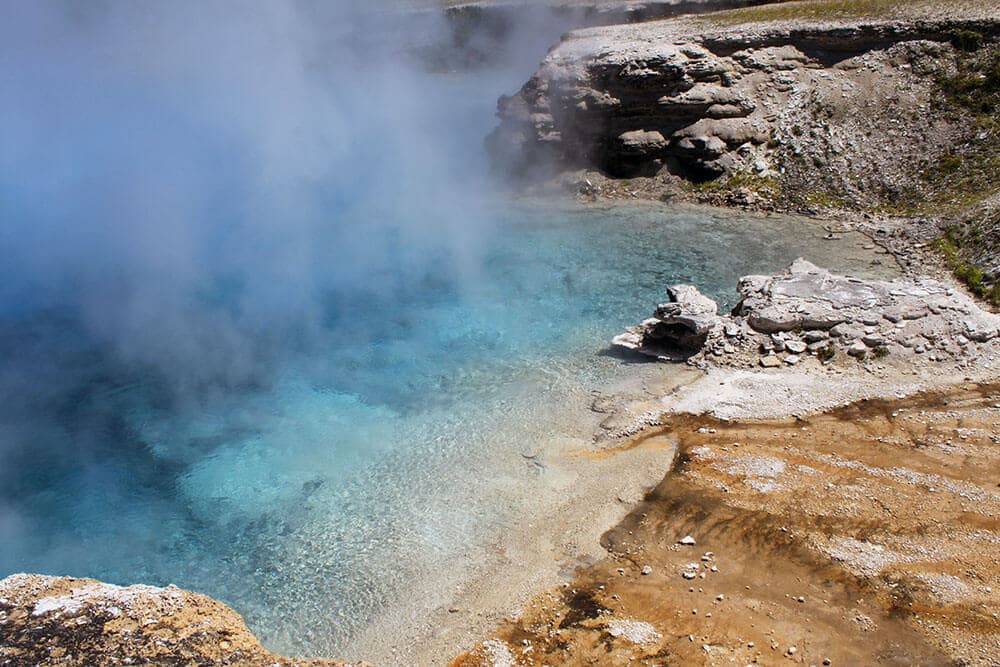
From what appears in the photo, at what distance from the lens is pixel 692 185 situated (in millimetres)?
22297

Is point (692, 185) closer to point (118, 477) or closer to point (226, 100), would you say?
point (226, 100)

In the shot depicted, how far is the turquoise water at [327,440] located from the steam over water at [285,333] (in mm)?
44

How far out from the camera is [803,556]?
886 centimetres

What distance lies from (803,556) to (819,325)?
570 centimetres

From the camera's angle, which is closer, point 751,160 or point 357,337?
point 357,337

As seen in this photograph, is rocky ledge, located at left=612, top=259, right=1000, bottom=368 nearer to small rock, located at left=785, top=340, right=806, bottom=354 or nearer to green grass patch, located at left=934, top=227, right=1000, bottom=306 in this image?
small rock, located at left=785, top=340, right=806, bottom=354

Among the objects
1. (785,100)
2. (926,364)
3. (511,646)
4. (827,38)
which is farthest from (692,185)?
(511,646)

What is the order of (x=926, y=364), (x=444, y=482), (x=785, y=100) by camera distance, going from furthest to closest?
(x=785, y=100) → (x=926, y=364) → (x=444, y=482)

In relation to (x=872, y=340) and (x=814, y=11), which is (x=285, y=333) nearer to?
(x=872, y=340)

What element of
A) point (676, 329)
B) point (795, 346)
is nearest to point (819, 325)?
point (795, 346)

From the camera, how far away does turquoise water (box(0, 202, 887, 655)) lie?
937 centimetres

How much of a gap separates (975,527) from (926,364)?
417cm

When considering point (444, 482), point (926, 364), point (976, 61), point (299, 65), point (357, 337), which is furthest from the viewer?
point (299, 65)

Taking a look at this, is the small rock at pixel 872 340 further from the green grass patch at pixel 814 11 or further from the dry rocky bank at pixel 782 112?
the green grass patch at pixel 814 11
